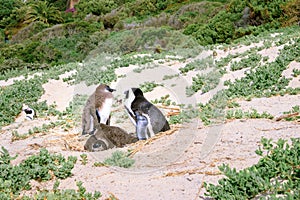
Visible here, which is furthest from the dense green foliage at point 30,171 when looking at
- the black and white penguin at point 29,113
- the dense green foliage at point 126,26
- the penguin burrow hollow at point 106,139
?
the dense green foliage at point 126,26

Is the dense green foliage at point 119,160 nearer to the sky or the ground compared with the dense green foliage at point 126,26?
nearer to the sky

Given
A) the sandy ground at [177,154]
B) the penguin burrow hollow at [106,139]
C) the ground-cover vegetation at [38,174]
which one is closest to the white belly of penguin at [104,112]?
the sandy ground at [177,154]

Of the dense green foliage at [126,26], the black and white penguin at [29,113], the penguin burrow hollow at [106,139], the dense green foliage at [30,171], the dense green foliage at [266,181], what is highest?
the dense green foliage at [266,181]

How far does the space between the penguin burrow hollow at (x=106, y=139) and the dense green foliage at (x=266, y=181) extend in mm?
2199

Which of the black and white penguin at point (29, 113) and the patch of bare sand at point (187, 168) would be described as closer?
the patch of bare sand at point (187, 168)

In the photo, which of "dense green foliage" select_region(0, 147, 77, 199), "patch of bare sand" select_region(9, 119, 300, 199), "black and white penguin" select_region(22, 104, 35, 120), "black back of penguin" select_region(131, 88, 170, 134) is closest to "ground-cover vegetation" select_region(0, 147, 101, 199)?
"dense green foliage" select_region(0, 147, 77, 199)

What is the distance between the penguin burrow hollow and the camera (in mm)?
5629

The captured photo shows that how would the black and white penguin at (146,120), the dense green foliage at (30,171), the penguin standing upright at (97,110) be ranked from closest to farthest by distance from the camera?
the dense green foliage at (30,171) < the black and white penguin at (146,120) < the penguin standing upright at (97,110)

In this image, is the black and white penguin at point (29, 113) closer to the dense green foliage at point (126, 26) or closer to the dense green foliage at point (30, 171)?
the dense green foliage at point (30, 171)

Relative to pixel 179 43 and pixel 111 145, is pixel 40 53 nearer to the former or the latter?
pixel 179 43

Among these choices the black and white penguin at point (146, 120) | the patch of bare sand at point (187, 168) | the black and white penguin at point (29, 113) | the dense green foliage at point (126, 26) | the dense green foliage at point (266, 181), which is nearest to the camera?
the dense green foliage at point (266, 181)

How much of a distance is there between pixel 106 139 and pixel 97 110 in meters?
0.91

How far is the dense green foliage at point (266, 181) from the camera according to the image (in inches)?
134

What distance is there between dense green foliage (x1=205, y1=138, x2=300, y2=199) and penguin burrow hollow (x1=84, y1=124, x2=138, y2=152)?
2.20 metres
